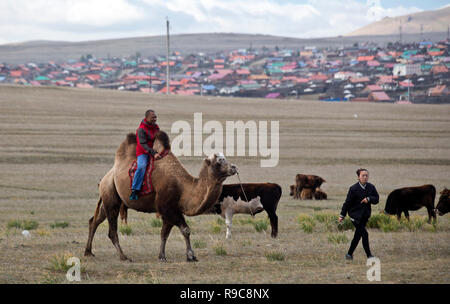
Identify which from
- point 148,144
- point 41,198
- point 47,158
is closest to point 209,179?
point 148,144

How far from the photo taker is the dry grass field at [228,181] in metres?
12.6

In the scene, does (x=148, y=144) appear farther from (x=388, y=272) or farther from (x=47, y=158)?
(x=47, y=158)

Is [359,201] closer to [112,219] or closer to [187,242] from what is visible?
[187,242]

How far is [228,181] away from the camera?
33.4 metres

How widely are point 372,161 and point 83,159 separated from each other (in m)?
17.1

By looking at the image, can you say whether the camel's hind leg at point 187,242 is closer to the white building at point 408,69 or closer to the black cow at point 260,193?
the black cow at point 260,193

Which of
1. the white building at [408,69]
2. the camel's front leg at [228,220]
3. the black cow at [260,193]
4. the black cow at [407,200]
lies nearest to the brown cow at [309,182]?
the black cow at [407,200]

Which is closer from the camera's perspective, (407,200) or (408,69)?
(407,200)

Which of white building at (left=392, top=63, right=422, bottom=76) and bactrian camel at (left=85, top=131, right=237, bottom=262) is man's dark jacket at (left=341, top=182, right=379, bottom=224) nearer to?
bactrian camel at (left=85, top=131, right=237, bottom=262)

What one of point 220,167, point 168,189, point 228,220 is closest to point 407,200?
point 228,220

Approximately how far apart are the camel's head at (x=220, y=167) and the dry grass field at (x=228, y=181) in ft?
5.25

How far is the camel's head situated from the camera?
1273cm

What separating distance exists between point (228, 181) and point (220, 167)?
20.6 meters
